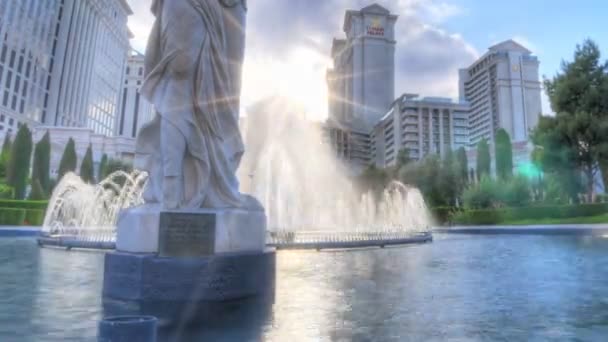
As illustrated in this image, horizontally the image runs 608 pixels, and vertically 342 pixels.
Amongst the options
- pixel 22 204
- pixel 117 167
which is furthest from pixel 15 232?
pixel 117 167

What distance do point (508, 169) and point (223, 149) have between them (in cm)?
5112

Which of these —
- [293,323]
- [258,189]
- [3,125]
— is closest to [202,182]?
[293,323]

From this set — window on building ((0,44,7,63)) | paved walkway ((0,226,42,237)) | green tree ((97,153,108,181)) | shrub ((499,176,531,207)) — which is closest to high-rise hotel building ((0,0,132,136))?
window on building ((0,44,7,63))

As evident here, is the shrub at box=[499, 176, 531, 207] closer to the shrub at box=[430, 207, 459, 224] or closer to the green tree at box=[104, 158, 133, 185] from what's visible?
the shrub at box=[430, 207, 459, 224]

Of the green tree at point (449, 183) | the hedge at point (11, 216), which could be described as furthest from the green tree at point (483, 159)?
the hedge at point (11, 216)

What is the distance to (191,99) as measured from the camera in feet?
18.2

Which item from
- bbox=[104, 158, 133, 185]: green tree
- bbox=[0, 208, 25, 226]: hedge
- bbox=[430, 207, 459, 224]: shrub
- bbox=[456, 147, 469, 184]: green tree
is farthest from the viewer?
bbox=[104, 158, 133, 185]: green tree

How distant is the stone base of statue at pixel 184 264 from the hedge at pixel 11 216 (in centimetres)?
2656

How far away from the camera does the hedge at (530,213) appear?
29.9 meters

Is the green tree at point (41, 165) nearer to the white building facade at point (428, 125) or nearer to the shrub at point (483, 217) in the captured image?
the shrub at point (483, 217)

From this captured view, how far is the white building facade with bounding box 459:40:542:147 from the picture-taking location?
12694 cm

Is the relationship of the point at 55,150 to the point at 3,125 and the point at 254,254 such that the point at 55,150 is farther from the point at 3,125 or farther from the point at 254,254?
the point at 254,254

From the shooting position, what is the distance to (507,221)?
3400cm

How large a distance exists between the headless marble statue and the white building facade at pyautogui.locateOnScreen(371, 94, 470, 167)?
371 ft
